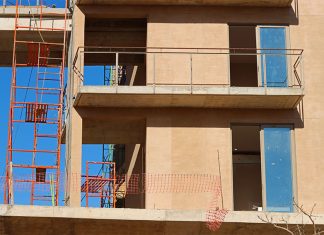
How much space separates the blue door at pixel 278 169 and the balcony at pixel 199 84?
0.90 meters

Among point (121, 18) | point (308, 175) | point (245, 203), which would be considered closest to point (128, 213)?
point (308, 175)

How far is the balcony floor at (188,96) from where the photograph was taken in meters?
24.1

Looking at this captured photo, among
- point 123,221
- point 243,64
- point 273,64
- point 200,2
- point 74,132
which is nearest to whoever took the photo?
point 123,221

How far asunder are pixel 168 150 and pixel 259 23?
5059 mm

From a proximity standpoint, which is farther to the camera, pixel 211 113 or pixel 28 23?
pixel 28 23

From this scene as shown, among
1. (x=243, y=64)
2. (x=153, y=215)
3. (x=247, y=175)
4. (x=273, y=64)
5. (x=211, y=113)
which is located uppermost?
(x=243, y=64)

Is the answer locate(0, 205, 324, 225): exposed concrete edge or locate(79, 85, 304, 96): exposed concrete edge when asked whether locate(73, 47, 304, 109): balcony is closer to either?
locate(79, 85, 304, 96): exposed concrete edge

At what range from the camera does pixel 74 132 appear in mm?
24688

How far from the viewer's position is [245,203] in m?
34.1

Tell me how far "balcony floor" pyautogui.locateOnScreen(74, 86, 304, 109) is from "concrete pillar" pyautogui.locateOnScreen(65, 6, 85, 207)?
0.56m

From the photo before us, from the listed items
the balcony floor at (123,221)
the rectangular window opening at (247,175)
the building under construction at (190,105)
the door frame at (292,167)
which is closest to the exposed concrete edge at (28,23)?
the building under construction at (190,105)

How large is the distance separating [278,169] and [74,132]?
616 cm

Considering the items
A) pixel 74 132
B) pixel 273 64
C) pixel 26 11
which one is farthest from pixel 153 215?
pixel 26 11

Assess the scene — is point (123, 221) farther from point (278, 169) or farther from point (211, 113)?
point (278, 169)
